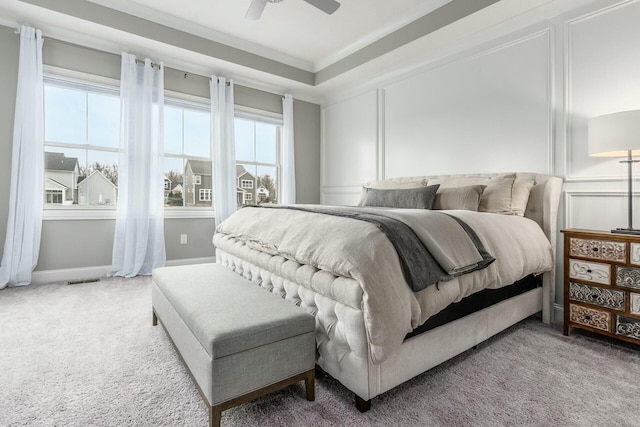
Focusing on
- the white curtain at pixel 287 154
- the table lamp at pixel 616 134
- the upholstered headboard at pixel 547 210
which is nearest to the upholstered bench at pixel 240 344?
the upholstered headboard at pixel 547 210

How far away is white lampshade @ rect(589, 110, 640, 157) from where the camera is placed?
6.48 ft

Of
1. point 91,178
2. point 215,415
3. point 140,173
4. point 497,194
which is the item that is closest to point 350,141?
point 497,194

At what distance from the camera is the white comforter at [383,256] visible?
4.08ft

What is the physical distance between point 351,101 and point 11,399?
180 inches

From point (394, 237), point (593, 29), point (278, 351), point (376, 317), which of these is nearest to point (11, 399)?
point (278, 351)

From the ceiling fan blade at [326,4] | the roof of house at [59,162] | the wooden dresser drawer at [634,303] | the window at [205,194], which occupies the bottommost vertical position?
the wooden dresser drawer at [634,303]

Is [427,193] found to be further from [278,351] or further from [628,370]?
[278,351]

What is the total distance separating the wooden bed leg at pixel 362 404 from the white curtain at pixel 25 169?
3.53 m

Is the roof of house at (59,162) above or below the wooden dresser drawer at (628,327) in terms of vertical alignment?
above

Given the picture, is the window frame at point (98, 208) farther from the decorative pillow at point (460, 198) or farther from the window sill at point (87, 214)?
the decorative pillow at point (460, 198)

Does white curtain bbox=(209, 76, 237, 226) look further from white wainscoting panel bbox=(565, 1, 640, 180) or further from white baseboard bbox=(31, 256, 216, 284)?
white wainscoting panel bbox=(565, 1, 640, 180)

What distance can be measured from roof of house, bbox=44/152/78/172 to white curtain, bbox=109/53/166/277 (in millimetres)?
495

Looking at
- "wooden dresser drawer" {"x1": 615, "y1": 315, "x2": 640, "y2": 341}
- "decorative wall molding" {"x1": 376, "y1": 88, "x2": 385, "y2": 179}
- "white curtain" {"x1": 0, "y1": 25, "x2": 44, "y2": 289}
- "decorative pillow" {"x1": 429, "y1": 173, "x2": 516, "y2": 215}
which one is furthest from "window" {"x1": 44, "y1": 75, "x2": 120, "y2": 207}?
"wooden dresser drawer" {"x1": 615, "y1": 315, "x2": 640, "y2": 341}

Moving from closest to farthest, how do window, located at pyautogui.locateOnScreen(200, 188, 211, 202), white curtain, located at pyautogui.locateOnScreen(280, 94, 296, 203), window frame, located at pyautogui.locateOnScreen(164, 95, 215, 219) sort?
1. window frame, located at pyautogui.locateOnScreen(164, 95, 215, 219)
2. window, located at pyautogui.locateOnScreen(200, 188, 211, 202)
3. white curtain, located at pyautogui.locateOnScreen(280, 94, 296, 203)
